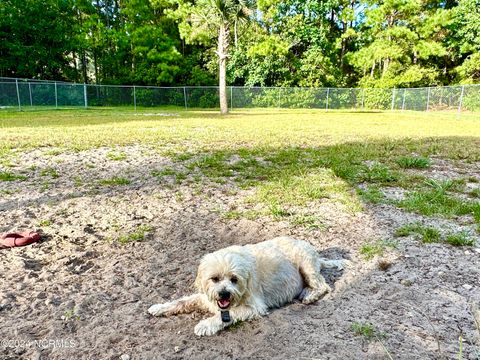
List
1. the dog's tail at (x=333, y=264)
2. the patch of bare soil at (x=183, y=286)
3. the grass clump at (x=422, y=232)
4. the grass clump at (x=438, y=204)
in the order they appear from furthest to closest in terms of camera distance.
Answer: the grass clump at (x=438, y=204), the grass clump at (x=422, y=232), the dog's tail at (x=333, y=264), the patch of bare soil at (x=183, y=286)

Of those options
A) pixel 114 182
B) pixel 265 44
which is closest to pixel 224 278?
pixel 114 182

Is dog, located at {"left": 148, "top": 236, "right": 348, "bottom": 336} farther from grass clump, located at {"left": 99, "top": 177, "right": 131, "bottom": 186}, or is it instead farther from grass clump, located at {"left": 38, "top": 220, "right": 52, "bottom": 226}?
grass clump, located at {"left": 99, "top": 177, "right": 131, "bottom": 186}

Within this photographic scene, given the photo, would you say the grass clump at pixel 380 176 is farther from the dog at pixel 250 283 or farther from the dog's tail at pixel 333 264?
the dog at pixel 250 283

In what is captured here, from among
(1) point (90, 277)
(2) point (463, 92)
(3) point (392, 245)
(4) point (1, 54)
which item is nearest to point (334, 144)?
(3) point (392, 245)

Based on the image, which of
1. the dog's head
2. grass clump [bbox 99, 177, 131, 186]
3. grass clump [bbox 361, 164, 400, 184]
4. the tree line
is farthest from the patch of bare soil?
the tree line

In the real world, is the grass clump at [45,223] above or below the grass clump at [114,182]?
below

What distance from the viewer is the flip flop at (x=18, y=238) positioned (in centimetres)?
351

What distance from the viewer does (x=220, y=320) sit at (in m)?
2.47

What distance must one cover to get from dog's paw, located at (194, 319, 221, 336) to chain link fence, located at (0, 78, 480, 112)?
25.7 meters

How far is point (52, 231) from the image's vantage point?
13.0 ft

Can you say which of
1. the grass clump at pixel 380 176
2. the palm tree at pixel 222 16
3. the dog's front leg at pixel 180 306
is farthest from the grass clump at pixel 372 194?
the palm tree at pixel 222 16

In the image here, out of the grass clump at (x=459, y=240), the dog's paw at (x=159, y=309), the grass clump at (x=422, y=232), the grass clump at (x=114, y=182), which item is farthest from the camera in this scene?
the grass clump at (x=114, y=182)

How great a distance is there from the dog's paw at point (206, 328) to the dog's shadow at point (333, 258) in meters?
1.06

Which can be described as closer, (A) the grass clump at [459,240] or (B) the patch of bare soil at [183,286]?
(B) the patch of bare soil at [183,286]
